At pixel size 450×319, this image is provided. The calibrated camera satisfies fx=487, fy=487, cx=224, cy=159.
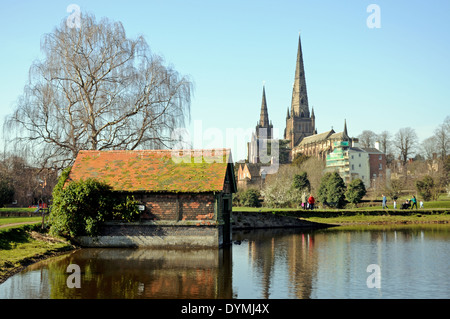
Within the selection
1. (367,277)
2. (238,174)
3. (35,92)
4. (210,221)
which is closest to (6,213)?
(35,92)

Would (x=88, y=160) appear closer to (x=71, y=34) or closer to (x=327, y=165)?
(x=71, y=34)

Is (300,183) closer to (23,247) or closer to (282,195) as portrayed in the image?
(282,195)

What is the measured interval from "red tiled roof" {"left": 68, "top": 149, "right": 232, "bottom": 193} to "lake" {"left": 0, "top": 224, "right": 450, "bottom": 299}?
3.38m

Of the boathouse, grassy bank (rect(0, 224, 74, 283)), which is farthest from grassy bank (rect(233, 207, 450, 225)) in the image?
grassy bank (rect(0, 224, 74, 283))

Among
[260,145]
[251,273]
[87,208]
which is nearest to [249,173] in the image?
[260,145]

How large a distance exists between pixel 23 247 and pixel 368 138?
397 feet

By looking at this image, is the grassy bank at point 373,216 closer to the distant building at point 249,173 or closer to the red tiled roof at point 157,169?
the red tiled roof at point 157,169

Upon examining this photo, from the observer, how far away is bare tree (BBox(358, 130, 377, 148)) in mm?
132025

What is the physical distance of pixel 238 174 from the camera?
130 metres

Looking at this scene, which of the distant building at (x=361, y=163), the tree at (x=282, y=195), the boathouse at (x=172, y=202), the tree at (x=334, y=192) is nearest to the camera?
the boathouse at (x=172, y=202)

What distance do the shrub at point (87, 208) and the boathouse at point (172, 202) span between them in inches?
15.8

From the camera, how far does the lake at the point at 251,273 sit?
1485 cm

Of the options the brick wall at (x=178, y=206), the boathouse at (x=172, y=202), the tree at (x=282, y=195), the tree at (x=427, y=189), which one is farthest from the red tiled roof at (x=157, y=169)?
the tree at (x=427, y=189)

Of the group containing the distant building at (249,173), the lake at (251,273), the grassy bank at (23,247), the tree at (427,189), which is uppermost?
the distant building at (249,173)
